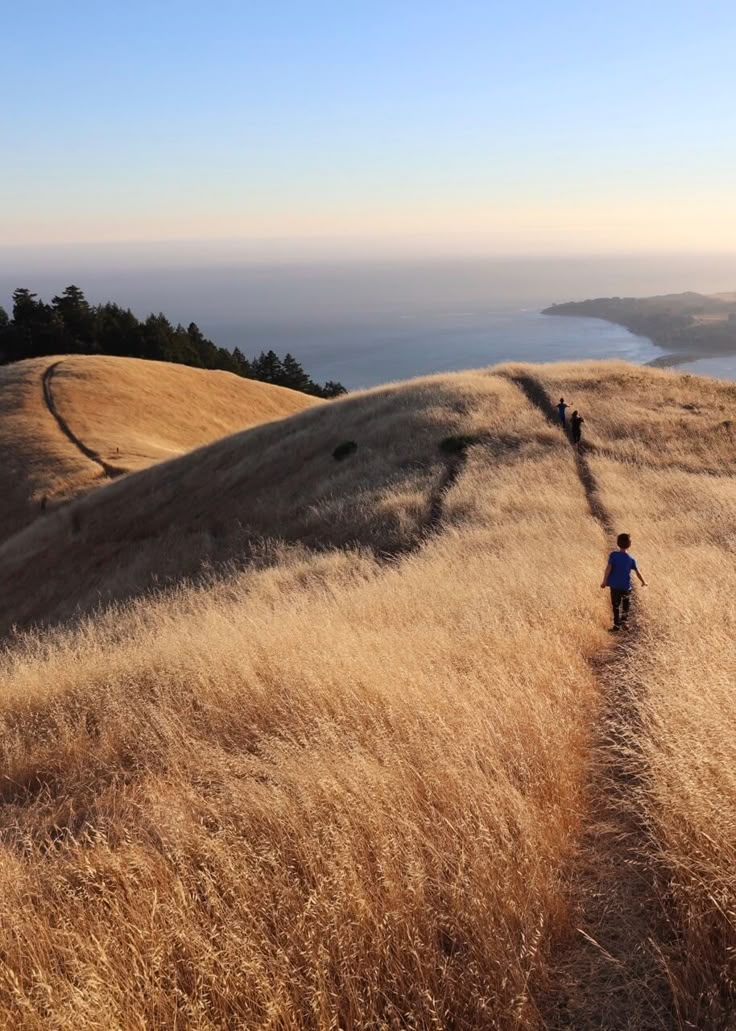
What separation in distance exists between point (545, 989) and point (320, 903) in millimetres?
1110

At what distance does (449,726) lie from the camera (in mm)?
5262

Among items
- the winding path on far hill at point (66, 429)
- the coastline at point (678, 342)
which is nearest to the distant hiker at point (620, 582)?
the winding path on far hill at point (66, 429)

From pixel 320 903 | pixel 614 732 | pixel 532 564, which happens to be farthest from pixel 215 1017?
pixel 532 564

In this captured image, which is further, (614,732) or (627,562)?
(627,562)

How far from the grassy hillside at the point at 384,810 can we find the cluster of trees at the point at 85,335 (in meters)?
73.1

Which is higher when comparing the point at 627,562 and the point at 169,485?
the point at 627,562

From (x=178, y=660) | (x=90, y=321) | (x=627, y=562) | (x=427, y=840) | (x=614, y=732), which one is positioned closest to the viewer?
(x=427, y=840)

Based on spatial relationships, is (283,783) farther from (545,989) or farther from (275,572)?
(275,572)

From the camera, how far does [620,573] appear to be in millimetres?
10125

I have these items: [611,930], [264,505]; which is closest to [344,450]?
[264,505]

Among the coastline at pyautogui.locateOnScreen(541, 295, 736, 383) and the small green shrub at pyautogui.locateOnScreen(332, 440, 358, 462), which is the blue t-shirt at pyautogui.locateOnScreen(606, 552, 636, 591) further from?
the coastline at pyautogui.locateOnScreen(541, 295, 736, 383)

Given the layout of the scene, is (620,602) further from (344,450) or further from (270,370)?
(270,370)

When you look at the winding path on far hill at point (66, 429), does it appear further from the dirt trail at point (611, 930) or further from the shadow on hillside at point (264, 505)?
the dirt trail at point (611, 930)

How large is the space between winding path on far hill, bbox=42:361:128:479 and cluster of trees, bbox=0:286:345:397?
20.4m
